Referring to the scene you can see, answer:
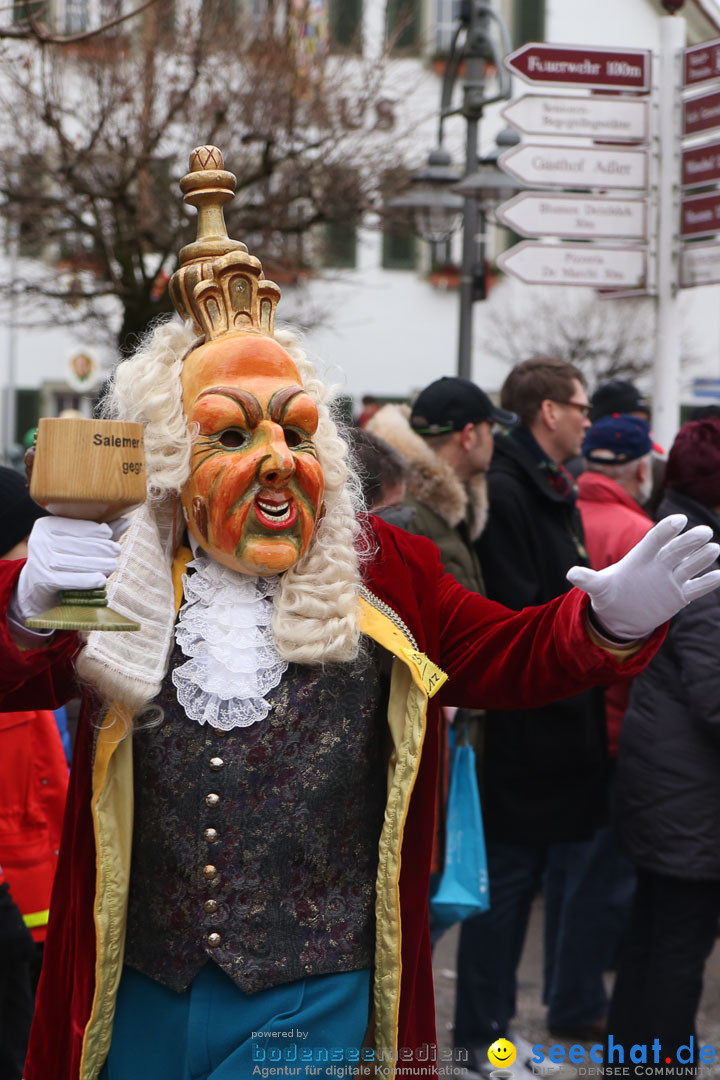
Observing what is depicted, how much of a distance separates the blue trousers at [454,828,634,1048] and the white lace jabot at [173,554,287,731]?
2.16 metres

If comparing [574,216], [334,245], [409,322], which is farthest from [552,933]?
[409,322]

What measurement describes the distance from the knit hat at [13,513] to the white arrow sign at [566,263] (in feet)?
11.7

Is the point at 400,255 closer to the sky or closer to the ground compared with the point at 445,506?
closer to the sky

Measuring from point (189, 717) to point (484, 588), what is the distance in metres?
2.21

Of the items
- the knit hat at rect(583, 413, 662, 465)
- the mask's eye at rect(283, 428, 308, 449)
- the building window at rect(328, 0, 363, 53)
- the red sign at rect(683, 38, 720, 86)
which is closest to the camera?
the mask's eye at rect(283, 428, 308, 449)

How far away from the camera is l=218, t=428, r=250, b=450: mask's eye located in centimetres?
255

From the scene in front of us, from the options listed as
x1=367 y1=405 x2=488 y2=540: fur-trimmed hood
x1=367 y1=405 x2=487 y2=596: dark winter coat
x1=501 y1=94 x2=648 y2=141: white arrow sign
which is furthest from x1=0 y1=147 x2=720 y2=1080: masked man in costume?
x1=501 y1=94 x2=648 y2=141: white arrow sign

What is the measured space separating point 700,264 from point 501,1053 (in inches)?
163

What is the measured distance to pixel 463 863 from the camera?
401cm

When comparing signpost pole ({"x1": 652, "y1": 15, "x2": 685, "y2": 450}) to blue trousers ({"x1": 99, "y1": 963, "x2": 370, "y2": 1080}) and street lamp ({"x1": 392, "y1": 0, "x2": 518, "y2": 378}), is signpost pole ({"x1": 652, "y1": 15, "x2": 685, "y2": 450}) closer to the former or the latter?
street lamp ({"x1": 392, "y1": 0, "x2": 518, "y2": 378})

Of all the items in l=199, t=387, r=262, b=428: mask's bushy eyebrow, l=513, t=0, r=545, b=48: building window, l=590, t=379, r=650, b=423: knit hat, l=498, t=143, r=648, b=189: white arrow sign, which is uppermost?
l=513, t=0, r=545, b=48: building window

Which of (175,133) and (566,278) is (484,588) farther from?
(175,133)

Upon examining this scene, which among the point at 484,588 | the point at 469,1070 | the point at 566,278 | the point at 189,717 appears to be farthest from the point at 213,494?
the point at 566,278

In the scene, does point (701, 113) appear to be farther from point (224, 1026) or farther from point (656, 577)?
point (224, 1026)
